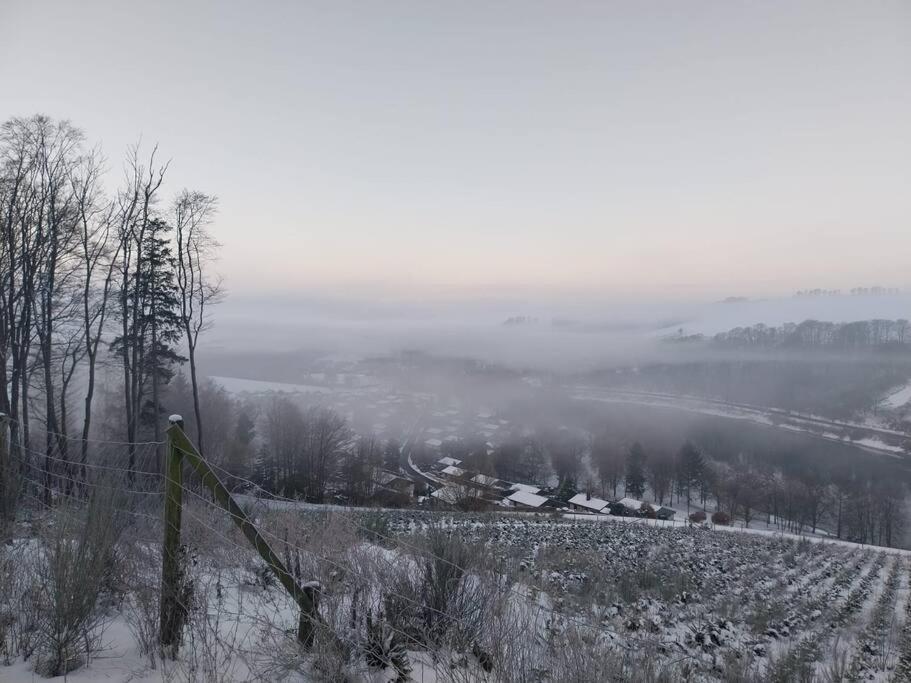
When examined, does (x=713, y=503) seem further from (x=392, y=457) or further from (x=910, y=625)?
(x=910, y=625)

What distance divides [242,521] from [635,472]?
47.2 m

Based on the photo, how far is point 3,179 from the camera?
413 inches

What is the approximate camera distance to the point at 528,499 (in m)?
33.8

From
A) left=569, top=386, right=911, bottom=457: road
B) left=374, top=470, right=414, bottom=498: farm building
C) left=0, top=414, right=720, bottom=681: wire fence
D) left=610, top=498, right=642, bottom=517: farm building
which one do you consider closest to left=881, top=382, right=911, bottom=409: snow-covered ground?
left=569, top=386, right=911, bottom=457: road

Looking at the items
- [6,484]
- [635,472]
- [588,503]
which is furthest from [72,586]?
[635,472]

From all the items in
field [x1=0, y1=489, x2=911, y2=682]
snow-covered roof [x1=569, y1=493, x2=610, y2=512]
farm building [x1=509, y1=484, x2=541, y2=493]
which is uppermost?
field [x1=0, y1=489, x2=911, y2=682]

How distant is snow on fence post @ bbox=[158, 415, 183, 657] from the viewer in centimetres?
287

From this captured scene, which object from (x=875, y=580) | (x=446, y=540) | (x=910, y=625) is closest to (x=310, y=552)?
(x=446, y=540)

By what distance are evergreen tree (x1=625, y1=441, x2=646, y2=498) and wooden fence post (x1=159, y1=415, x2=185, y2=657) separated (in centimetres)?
4532

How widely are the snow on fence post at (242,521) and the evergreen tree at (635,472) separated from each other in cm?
4501

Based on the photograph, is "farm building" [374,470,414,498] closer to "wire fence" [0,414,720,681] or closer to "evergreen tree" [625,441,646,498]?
"evergreen tree" [625,441,646,498]

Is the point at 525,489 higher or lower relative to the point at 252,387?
lower

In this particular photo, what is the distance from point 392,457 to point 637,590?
40.0m

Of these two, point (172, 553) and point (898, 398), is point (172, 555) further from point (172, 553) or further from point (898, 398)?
point (898, 398)
